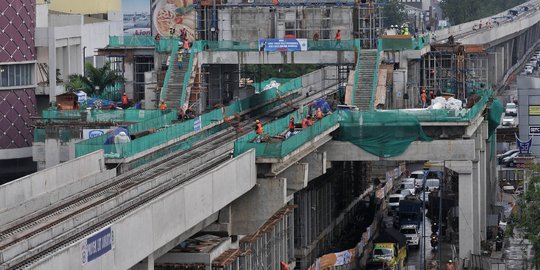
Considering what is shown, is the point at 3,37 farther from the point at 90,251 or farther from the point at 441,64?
the point at 90,251

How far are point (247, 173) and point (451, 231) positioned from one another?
1064 inches

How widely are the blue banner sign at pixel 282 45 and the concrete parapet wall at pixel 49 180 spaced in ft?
80.4

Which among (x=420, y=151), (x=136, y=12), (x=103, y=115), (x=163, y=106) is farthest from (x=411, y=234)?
(x=136, y=12)

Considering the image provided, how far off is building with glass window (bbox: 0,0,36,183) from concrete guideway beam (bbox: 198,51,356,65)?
8.77 metres

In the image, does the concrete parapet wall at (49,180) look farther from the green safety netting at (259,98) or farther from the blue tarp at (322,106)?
the green safety netting at (259,98)

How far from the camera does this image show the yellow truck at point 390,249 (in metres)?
74.6

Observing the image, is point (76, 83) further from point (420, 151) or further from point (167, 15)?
point (420, 151)

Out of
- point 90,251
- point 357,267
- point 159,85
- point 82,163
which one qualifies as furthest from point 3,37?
point 90,251

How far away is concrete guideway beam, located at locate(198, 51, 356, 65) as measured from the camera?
270ft

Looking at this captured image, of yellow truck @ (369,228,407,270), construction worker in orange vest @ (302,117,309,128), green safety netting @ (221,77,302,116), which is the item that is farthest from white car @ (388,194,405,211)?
construction worker in orange vest @ (302,117,309,128)

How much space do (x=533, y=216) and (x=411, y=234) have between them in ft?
65.3

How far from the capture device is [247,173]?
57.3 meters

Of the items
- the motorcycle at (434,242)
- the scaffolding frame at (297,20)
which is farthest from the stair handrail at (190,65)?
the motorcycle at (434,242)

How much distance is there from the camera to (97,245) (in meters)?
39.6
